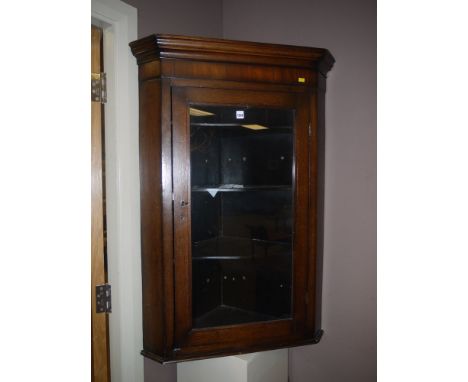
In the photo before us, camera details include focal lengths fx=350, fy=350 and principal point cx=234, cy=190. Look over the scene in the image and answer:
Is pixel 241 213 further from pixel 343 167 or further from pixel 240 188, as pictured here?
pixel 343 167

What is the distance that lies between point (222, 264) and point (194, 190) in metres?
0.34

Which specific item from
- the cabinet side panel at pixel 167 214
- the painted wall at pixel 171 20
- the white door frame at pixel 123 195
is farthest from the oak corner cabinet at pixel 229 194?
the painted wall at pixel 171 20

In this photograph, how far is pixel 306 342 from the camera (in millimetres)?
1261

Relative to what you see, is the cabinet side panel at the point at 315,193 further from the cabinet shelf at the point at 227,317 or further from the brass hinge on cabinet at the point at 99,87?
the brass hinge on cabinet at the point at 99,87

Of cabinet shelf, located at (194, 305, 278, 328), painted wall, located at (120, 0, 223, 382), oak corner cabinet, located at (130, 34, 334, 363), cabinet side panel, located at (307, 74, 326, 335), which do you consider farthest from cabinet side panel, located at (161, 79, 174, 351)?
cabinet side panel, located at (307, 74, 326, 335)

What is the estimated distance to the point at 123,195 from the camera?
1.25 meters

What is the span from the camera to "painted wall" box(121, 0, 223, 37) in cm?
130

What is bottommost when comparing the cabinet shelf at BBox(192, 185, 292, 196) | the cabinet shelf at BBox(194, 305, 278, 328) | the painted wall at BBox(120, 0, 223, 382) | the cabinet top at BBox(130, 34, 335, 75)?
the cabinet shelf at BBox(194, 305, 278, 328)

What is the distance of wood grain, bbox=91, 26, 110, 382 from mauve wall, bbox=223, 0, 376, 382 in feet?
2.72

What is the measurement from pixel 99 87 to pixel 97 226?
0.48 meters

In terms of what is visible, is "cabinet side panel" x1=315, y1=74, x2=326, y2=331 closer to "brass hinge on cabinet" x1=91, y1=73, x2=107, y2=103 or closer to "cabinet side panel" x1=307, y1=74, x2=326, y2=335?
"cabinet side panel" x1=307, y1=74, x2=326, y2=335
